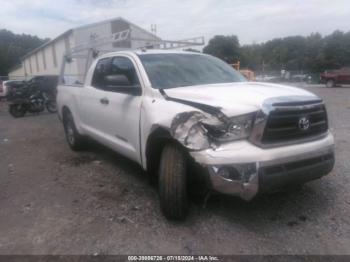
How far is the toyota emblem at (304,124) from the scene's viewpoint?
3.21 m

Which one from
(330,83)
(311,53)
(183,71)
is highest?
(311,53)

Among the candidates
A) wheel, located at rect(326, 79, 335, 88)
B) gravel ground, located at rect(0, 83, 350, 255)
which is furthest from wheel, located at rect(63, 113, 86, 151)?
wheel, located at rect(326, 79, 335, 88)

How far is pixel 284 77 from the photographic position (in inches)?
1966

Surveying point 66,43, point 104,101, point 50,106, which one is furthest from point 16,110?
point 66,43

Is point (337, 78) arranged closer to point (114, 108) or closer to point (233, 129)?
point (114, 108)

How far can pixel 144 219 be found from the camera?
3537 millimetres

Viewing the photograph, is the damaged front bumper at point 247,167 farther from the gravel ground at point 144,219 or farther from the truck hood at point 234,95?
the gravel ground at point 144,219

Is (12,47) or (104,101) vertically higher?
(12,47)

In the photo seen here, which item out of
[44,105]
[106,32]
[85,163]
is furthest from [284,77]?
[85,163]

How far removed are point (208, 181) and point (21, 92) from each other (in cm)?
1354

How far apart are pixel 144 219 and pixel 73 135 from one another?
10.9 ft

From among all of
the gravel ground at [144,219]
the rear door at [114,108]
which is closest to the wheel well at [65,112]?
the rear door at [114,108]

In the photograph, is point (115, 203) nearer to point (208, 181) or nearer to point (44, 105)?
point (208, 181)

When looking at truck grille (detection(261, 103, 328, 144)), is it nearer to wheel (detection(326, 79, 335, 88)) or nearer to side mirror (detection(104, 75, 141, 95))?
side mirror (detection(104, 75, 141, 95))
